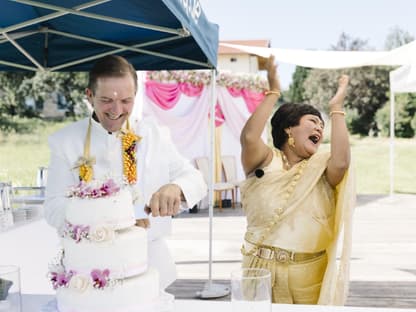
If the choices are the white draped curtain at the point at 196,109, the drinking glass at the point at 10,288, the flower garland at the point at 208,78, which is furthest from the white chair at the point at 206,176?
the drinking glass at the point at 10,288

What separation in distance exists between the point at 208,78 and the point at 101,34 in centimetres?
752

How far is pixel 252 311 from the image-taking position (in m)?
1.50

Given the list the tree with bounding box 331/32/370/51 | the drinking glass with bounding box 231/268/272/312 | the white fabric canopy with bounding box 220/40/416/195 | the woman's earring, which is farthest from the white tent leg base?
the tree with bounding box 331/32/370/51

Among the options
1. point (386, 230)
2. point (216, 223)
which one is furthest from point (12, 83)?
point (386, 230)

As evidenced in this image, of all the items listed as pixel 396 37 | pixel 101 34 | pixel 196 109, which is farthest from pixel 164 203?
pixel 396 37

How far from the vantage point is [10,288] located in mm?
1647

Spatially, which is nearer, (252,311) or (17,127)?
(252,311)

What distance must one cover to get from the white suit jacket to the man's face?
0.63 ft

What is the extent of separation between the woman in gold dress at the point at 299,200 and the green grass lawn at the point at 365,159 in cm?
1103

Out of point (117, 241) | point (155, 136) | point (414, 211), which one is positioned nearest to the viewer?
point (117, 241)

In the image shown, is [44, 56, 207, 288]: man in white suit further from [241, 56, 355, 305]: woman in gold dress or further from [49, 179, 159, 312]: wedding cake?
[241, 56, 355, 305]: woman in gold dress

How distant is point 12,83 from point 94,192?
34394mm

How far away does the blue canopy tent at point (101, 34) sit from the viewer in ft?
9.65

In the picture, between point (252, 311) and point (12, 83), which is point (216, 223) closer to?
point (252, 311)
